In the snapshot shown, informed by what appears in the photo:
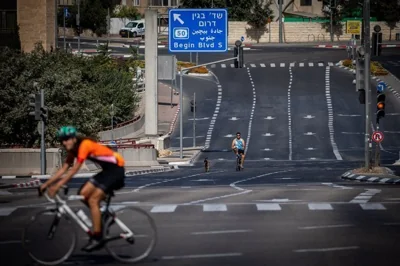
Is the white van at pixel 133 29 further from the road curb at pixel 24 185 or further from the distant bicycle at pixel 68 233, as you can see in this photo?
the distant bicycle at pixel 68 233

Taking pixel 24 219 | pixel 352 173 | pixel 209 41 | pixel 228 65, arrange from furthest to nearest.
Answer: pixel 228 65
pixel 209 41
pixel 352 173
pixel 24 219

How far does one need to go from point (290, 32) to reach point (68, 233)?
371ft

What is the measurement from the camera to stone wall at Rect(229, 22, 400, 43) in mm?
126375

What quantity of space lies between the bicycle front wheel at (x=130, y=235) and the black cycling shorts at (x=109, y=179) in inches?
19.0

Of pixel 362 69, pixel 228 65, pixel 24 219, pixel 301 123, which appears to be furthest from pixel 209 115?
pixel 24 219

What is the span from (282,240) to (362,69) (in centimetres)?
2756

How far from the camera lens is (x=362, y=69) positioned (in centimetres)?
4519

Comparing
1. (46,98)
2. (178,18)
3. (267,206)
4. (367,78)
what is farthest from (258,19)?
(267,206)

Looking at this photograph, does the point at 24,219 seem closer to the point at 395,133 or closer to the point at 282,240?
the point at 282,240

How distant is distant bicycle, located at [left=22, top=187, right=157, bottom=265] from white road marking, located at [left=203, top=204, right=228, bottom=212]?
7.60 meters

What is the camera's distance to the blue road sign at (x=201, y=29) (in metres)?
57.6

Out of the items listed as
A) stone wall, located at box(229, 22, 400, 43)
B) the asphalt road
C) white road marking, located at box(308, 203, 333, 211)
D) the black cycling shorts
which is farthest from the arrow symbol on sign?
stone wall, located at box(229, 22, 400, 43)

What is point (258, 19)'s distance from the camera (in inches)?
4929

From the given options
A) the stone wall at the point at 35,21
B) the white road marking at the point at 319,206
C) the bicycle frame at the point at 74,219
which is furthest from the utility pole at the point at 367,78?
the stone wall at the point at 35,21
